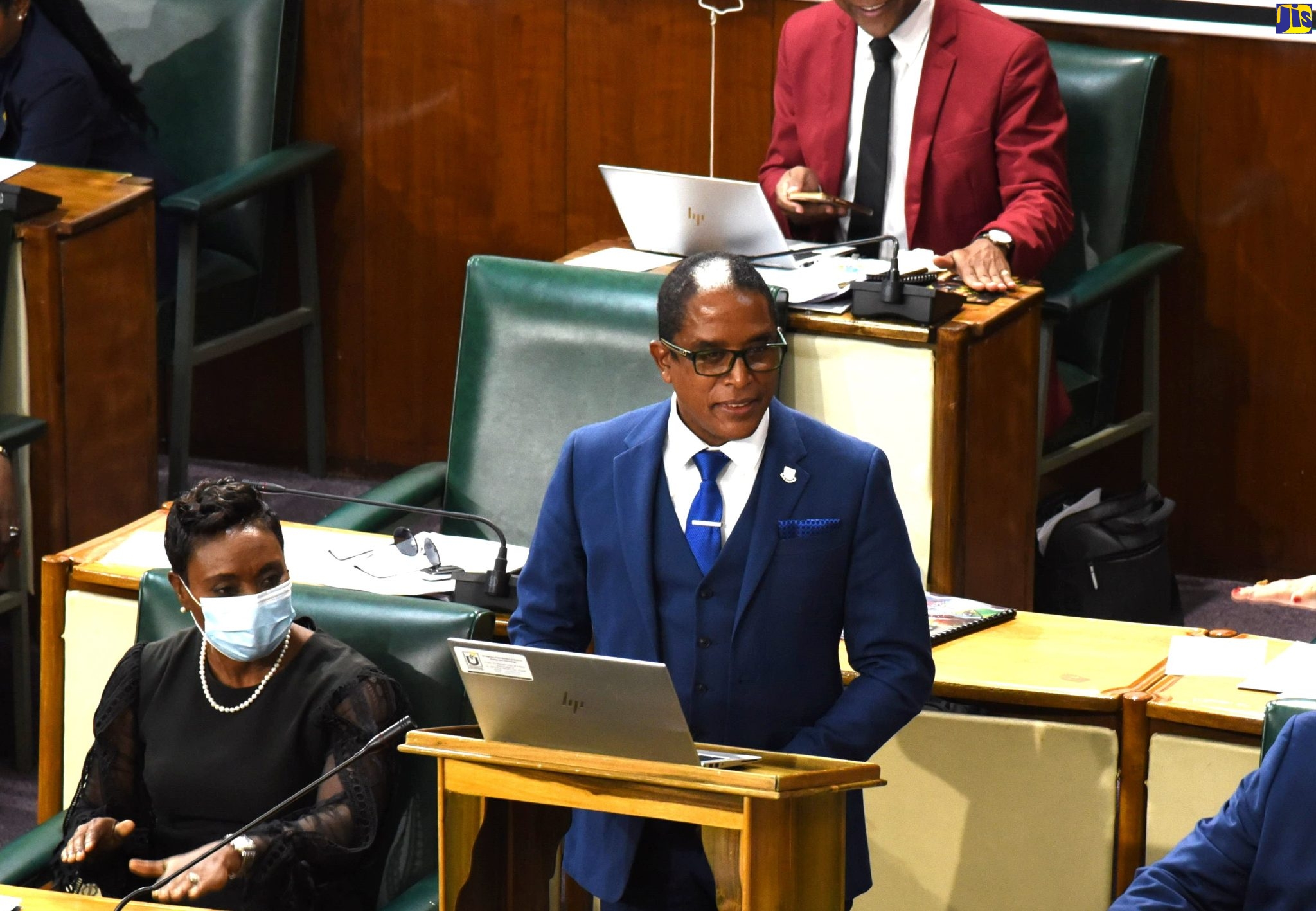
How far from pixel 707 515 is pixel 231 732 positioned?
761 mm

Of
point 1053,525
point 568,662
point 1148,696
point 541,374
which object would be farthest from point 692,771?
point 1053,525

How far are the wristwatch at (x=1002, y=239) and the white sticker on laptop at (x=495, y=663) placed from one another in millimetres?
2179

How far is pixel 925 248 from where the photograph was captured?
4.40 metres

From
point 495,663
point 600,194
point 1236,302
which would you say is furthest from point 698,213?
point 495,663

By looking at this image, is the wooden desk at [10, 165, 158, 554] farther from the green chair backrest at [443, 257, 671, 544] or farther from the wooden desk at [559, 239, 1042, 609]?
the wooden desk at [559, 239, 1042, 609]

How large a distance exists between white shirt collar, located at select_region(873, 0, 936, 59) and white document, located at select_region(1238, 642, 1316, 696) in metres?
1.81

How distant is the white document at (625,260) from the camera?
4.18 metres

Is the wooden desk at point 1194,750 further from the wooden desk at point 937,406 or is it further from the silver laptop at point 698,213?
the silver laptop at point 698,213

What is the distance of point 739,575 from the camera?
95.7 inches

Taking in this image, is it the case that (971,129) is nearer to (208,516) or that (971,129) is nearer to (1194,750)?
(1194,750)

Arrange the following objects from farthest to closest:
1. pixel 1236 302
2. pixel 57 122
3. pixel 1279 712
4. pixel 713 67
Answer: pixel 713 67 < pixel 57 122 < pixel 1236 302 < pixel 1279 712

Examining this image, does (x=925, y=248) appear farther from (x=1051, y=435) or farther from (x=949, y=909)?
(x=949, y=909)

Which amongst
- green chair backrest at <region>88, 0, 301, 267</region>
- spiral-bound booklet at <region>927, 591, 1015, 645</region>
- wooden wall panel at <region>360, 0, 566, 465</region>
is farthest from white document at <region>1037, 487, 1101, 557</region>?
green chair backrest at <region>88, 0, 301, 267</region>

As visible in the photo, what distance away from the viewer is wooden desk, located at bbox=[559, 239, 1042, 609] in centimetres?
373
